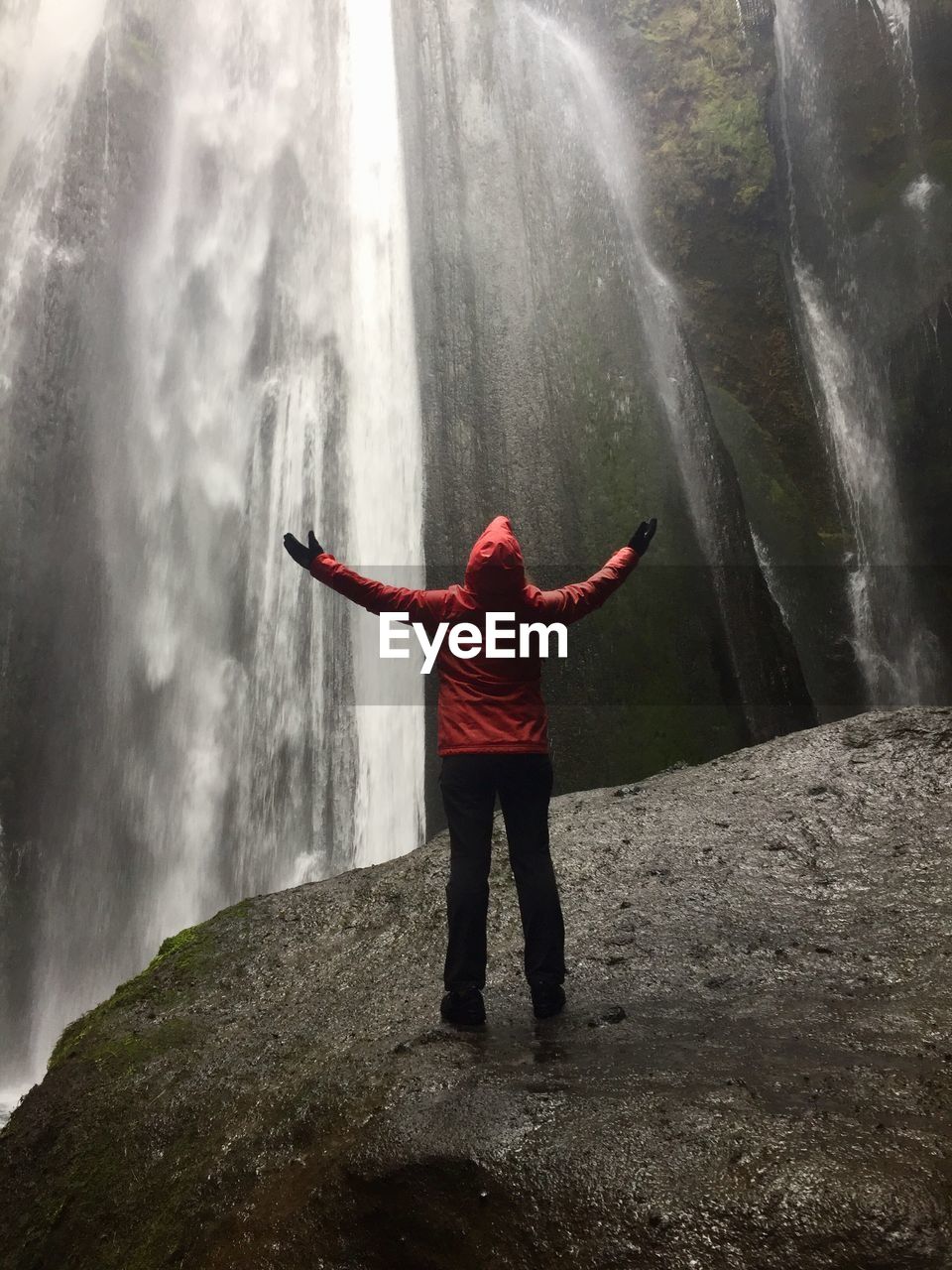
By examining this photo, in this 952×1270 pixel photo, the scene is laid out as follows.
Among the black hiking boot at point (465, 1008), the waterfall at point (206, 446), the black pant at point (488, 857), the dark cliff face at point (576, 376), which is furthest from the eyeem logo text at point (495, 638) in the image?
the waterfall at point (206, 446)

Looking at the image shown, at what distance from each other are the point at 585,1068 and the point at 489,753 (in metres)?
1.16

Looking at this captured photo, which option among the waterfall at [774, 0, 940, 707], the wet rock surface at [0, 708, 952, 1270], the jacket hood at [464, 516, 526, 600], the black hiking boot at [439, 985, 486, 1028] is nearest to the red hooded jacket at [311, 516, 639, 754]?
the jacket hood at [464, 516, 526, 600]

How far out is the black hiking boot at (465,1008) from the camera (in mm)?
3547

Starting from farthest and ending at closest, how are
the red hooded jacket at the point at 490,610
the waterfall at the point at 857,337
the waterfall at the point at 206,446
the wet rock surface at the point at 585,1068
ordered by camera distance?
the waterfall at the point at 857,337 → the waterfall at the point at 206,446 → the red hooded jacket at the point at 490,610 → the wet rock surface at the point at 585,1068

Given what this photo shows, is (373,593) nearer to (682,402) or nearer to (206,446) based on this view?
(682,402)

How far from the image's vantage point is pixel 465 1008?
11.7 feet

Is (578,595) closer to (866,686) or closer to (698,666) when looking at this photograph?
(698,666)

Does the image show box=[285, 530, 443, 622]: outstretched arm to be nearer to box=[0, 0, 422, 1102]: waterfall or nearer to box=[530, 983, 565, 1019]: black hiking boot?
box=[530, 983, 565, 1019]: black hiking boot

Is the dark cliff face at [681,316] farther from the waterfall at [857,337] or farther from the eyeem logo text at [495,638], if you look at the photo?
the eyeem logo text at [495,638]

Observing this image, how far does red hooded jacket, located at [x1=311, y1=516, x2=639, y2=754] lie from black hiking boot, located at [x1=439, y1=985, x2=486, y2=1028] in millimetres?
949

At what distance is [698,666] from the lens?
30.5 feet

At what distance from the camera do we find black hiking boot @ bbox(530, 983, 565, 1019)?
12.0 ft

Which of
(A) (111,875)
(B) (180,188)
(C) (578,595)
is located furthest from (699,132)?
(A) (111,875)

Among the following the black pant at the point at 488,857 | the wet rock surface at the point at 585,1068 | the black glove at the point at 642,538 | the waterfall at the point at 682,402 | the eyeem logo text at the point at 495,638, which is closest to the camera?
the wet rock surface at the point at 585,1068
